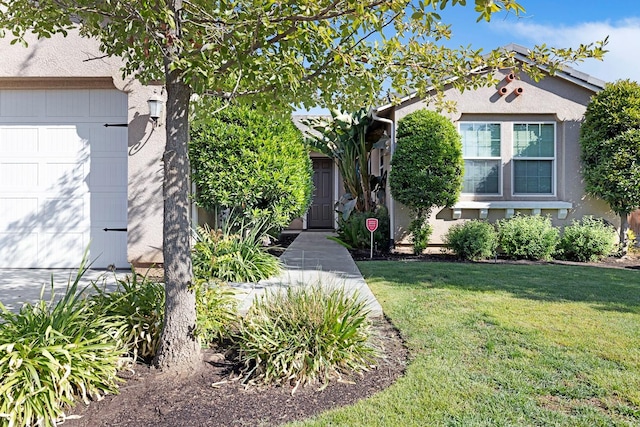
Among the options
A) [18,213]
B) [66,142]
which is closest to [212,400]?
[66,142]

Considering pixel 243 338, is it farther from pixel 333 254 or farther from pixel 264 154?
pixel 333 254

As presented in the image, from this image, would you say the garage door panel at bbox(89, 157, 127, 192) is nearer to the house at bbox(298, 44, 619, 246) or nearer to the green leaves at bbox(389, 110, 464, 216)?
the green leaves at bbox(389, 110, 464, 216)

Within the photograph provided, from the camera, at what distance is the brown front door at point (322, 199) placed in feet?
52.6

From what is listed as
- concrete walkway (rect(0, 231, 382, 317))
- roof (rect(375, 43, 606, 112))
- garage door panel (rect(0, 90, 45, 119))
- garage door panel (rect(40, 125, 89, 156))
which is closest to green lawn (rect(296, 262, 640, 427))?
concrete walkway (rect(0, 231, 382, 317))

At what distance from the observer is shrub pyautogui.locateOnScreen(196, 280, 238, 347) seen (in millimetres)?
3363

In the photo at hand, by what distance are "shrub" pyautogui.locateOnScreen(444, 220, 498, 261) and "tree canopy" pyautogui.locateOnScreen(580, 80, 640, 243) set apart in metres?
2.38

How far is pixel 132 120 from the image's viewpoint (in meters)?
6.49

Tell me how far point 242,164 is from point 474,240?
4786 millimetres

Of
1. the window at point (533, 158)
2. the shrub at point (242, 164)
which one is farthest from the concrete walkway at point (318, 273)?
the window at point (533, 158)

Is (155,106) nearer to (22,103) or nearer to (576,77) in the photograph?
(22,103)

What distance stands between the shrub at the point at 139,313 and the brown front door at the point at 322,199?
12.5 metres

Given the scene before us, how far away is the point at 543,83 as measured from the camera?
29.7ft

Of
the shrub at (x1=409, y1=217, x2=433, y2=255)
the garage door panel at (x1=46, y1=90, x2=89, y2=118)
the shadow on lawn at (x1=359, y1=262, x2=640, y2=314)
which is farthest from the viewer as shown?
the shrub at (x1=409, y1=217, x2=433, y2=255)

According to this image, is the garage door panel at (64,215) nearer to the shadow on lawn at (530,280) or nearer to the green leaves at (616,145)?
the shadow on lawn at (530,280)
